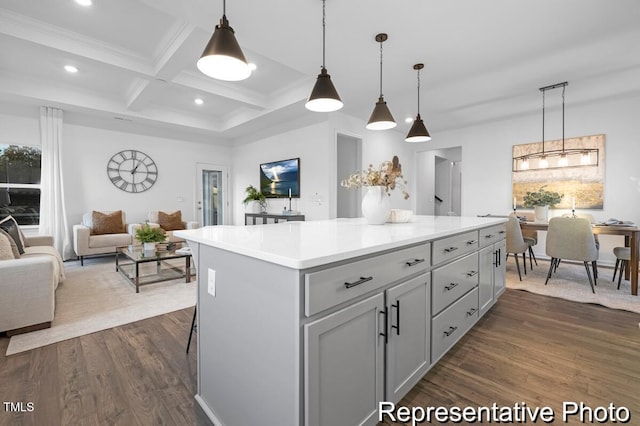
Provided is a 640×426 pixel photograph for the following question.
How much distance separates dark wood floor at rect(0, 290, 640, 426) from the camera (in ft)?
4.91

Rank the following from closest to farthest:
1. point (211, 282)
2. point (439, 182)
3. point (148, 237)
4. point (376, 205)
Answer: point (211, 282), point (376, 205), point (148, 237), point (439, 182)

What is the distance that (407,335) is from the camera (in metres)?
1.48

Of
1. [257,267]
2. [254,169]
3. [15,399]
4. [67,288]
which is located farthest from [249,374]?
[254,169]

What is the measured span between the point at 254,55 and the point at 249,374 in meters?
3.57

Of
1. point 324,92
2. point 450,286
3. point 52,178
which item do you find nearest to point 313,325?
point 450,286

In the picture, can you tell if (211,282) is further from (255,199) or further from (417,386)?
(255,199)

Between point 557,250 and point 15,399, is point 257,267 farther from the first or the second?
point 557,250

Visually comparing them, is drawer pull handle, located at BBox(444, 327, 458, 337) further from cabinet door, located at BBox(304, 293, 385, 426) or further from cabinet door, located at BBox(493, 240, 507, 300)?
cabinet door, located at BBox(493, 240, 507, 300)

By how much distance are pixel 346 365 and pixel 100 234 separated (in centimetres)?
553

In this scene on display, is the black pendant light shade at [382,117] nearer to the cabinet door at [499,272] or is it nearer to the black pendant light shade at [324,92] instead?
the black pendant light shade at [324,92]

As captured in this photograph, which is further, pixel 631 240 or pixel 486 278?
pixel 631 240

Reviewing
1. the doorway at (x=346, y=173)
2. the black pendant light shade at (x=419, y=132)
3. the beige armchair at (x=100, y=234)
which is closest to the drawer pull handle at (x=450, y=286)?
the black pendant light shade at (x=419, y=132)

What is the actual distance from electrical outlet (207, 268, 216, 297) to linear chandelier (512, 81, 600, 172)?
16.2 ft

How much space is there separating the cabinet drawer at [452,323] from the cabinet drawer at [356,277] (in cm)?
45
